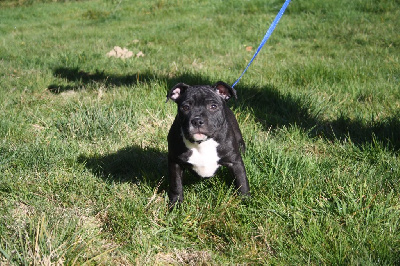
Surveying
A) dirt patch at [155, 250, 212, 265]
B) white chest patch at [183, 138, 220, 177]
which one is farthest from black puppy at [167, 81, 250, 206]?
dirt patch at [155, 250, 212, 265]

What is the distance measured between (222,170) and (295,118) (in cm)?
158

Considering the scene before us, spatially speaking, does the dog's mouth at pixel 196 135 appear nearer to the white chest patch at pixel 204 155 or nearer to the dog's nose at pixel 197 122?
the dog's nose at pixel 197 122

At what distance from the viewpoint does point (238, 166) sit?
314 cm

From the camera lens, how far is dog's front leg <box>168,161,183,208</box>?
123 inches

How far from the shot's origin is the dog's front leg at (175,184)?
3129 millimetres

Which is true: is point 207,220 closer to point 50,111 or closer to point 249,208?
point 249,208

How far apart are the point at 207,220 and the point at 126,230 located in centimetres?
59

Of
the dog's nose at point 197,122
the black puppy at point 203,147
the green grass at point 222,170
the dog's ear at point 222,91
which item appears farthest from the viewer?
the dog's ear at point 222,91

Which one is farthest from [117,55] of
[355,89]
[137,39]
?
[355,89]

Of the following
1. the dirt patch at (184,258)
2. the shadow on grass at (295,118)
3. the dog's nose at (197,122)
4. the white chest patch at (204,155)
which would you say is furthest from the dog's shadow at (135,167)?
the shadow on grass at (295,118)

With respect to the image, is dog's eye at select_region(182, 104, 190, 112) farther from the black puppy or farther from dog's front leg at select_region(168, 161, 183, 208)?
dog's front leg at select_region(168, 161, 183, 208)

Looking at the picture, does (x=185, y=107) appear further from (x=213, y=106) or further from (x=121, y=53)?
(x=121, y=53)

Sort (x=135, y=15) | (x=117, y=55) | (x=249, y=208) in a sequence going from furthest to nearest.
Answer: (x=135, y=15), (x=117, y=55), (x=249, y=208)

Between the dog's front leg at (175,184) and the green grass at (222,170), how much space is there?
0.09 m
